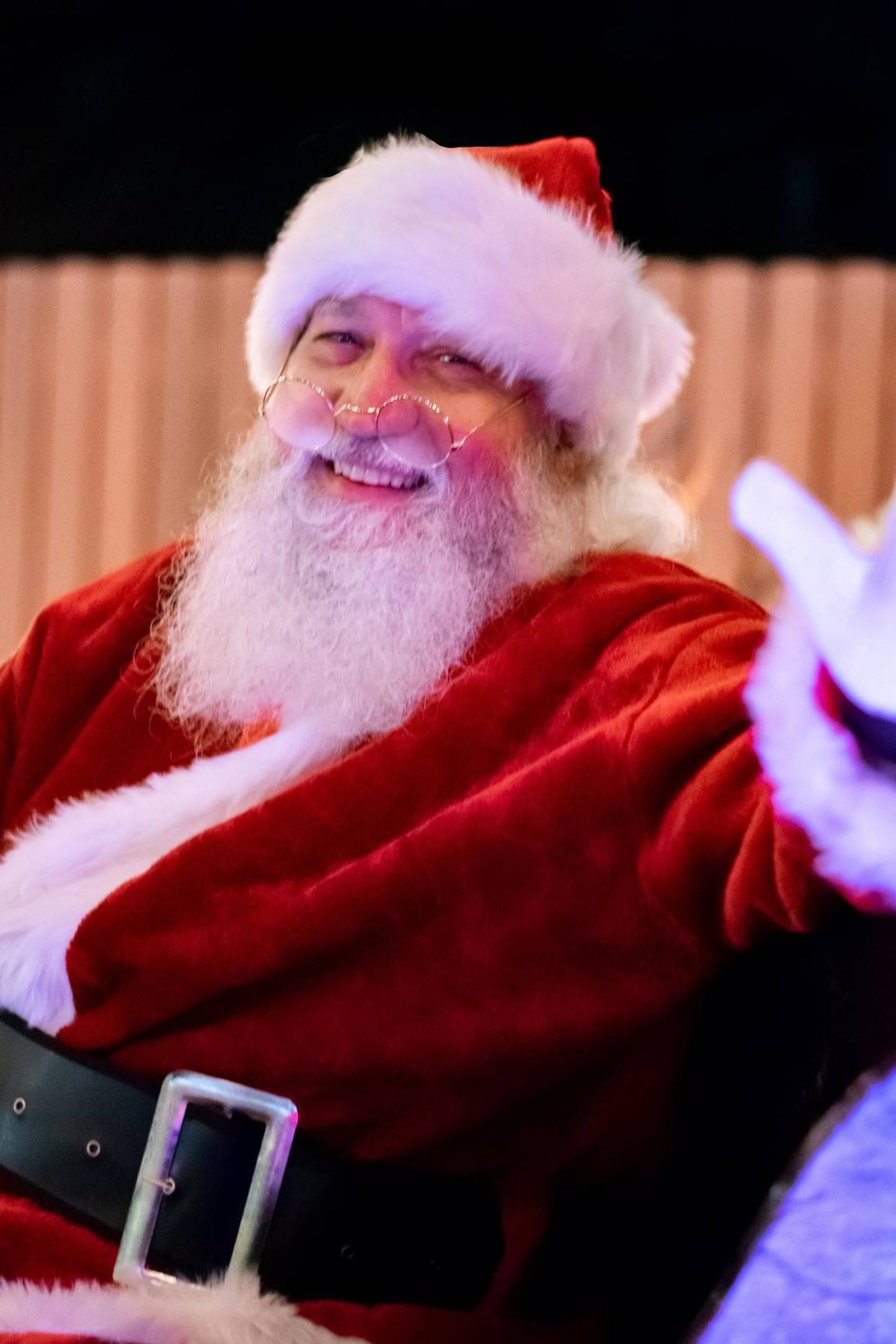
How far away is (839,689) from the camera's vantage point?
700mm

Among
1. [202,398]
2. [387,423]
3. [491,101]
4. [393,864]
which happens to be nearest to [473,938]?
[393,864]

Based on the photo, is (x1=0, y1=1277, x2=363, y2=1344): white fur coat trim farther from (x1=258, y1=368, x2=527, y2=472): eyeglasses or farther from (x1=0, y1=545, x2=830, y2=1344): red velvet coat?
(x1=258, y1=368, x2=527, y2=472): eyeglasses

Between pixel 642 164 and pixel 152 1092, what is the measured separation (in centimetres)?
221

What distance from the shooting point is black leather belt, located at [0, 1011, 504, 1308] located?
1005 mm

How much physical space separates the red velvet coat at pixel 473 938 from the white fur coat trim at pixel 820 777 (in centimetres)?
17

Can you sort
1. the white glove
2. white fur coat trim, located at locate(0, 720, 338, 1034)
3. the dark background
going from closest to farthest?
the white glove, white fur coat trim, located at locate(0, 720, 338, 1034), the dark background

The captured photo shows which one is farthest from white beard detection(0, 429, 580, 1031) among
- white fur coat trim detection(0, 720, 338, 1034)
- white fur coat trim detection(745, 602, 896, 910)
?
white fur coat trim detection(745, 602, 896, 910)

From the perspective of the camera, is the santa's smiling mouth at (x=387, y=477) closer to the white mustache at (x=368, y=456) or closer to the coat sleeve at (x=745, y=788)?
the white mustache at (x=368, y=456)

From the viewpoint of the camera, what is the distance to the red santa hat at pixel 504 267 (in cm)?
133

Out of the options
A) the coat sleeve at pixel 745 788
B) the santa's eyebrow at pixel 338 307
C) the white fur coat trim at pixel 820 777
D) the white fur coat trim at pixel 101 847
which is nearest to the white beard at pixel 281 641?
the white fur coat trim at pixel 101 847

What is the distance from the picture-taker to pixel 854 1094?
809 millimetres

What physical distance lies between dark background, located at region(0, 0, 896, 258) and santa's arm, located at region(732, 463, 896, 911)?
208 centimetres

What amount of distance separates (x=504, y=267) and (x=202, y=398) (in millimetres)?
2071

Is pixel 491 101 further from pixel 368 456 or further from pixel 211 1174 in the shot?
pixel 211 1174
